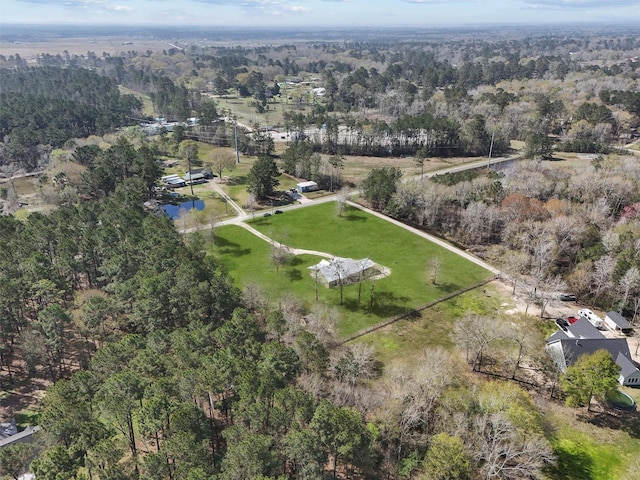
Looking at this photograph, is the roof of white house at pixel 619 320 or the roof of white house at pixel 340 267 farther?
the roof of white house at pixel 340 267

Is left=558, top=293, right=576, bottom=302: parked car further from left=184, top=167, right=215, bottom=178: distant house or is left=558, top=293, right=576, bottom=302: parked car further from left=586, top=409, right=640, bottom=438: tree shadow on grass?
left=184, top=167, right=215, bottom=178: distant house

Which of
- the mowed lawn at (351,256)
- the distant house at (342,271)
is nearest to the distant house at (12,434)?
the mowed lawn at (351,256)

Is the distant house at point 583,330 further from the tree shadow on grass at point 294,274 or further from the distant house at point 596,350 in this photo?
the tree shadow on grass at point 294,274

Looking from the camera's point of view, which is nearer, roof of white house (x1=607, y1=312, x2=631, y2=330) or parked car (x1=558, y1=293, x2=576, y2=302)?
roof of white house (x1=607, y1=312, x2=631, y2=330)

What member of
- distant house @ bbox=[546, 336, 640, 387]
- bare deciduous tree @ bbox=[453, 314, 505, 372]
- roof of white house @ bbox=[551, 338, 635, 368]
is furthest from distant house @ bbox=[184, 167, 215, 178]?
roof of white house @ bbox=[551, 338, 635, 368]

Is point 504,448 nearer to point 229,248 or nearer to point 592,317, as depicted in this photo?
point 592,317

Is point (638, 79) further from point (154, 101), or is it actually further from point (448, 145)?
point (154, 101)
